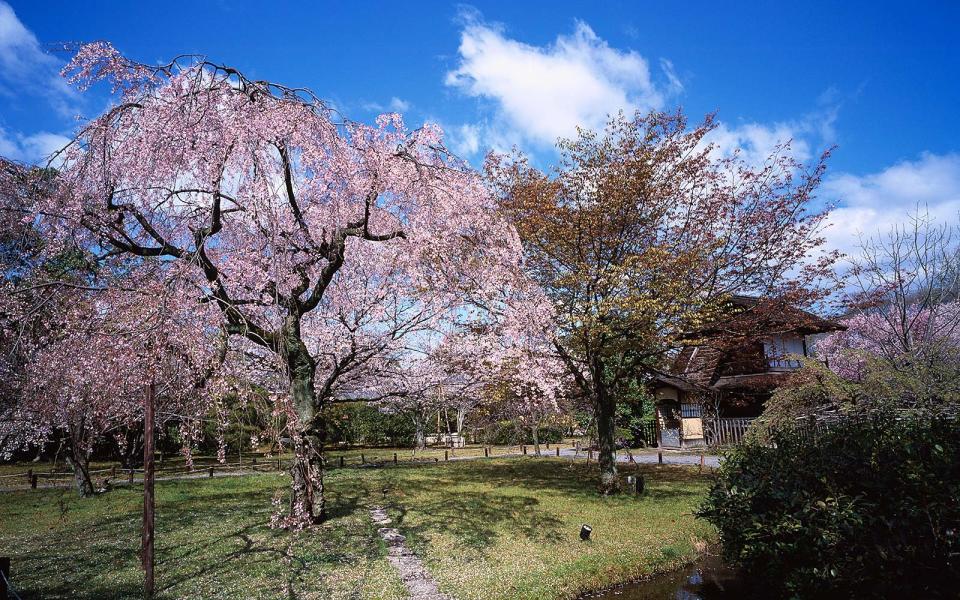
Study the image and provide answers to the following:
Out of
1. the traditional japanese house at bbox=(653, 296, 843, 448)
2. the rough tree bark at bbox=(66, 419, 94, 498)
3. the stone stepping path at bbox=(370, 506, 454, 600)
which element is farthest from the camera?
the traditional japanese house at bbox=(653, 296, 843, 448)

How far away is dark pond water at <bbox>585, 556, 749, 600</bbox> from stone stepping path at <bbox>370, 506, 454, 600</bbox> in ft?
8.16

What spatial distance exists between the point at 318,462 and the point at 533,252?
8377 millimetres

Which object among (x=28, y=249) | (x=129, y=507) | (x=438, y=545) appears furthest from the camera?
(x=129, y=507)

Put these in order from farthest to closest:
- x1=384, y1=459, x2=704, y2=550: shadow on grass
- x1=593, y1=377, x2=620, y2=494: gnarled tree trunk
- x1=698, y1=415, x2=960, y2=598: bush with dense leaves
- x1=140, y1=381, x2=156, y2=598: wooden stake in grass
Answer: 1. x1=593, y1=377, x2=620, y2=494: gnarled tree trunk
2. x1=384, y1=459, x2=704, y2=550: shadow on grass
3. x1=140, y1=381, x2=156, y2=598: wooden stake in grass
4. x1=698, y1=415, x2=960, y2=598: bush with dense leaves

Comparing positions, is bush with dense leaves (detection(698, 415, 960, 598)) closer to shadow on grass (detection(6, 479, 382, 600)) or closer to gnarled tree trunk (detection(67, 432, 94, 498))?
shadow on grass (detection(6, 479, 382, 600))

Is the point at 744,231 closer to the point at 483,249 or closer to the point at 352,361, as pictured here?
the point at 483,249

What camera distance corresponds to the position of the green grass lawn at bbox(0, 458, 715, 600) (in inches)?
298

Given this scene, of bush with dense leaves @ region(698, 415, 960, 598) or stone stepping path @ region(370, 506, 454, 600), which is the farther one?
stone stepping path @ region(370, 506, 454, 600)

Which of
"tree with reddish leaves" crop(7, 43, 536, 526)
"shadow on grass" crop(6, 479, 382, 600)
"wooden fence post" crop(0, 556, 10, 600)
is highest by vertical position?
"tree with reddish leaves" crop(7, 43, 536, 526)

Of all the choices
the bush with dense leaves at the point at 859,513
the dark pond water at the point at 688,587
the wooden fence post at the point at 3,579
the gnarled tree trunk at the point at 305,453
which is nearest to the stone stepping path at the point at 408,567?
the gnarled tree trunk at the point at 305,453

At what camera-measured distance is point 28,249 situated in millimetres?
7582

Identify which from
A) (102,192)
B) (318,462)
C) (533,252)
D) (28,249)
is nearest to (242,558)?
(318,462)

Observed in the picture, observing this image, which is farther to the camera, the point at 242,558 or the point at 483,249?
the point at 483,249

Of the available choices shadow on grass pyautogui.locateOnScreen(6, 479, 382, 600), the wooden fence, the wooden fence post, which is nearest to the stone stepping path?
shadow on grass pyautogui.locateOnScreen(6, 479, 382, 600)
